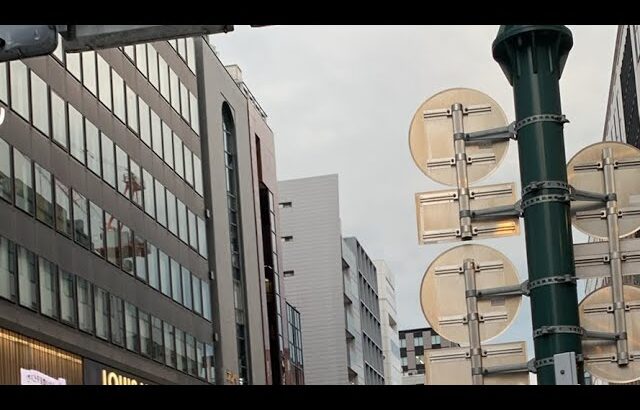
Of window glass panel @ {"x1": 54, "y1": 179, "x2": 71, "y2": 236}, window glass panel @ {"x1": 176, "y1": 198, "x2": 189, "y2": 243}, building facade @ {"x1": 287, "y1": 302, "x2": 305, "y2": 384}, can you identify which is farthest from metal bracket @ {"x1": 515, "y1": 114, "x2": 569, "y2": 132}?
building facade @ {"x1": 287, "y1": 302, "x2": 305, "y2": 384}

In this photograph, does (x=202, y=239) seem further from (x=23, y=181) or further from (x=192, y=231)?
(x=23, y=181)

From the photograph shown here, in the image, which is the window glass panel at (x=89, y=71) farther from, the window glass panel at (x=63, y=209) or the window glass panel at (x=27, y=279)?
the window glass panel at (x=27, y=279)

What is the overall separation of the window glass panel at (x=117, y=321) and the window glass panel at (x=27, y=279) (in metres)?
7.03

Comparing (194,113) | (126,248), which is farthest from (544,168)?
(194,113)

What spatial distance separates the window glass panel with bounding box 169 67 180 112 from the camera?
194 ft

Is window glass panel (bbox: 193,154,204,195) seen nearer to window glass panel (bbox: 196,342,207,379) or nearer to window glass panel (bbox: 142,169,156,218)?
window glass panel (bbox: 196,342,207,379)

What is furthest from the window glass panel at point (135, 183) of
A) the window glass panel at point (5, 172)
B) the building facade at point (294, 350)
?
the building facade at point (294, 350)

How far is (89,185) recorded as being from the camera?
45.7 m

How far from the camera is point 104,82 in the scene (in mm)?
48688

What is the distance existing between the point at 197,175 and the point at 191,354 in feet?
31.9

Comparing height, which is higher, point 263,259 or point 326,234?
point 326,234

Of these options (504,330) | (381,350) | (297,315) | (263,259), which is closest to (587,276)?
(504,330)
